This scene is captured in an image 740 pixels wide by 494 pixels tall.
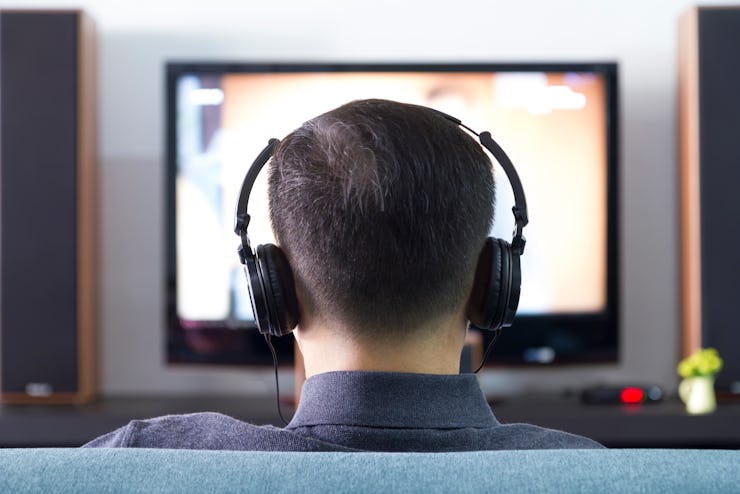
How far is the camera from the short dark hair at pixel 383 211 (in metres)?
0.86

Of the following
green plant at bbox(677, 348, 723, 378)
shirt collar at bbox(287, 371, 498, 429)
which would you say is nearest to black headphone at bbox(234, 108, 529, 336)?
shirt collar at bbox(287, 371, 498, 429)

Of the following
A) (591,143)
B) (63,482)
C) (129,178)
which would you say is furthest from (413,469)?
(129,178)

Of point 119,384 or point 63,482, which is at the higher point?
point 63,482

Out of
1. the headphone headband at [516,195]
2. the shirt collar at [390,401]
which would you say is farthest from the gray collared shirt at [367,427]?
the headphone headband at [516,195]

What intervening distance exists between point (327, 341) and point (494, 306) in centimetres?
20

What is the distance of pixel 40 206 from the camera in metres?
2.61

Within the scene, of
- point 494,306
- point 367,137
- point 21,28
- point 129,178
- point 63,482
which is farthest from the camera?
point 129,178

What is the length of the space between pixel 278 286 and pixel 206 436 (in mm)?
193

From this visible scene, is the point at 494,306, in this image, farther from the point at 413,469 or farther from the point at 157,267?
the point at 157,267

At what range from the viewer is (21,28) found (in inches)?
103

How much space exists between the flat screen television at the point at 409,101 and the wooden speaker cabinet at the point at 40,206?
28cm

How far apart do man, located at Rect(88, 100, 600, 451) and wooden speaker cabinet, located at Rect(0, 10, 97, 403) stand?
1.87 m

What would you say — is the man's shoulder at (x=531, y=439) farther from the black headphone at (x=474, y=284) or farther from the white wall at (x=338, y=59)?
the white wall at (x=338, y=59)

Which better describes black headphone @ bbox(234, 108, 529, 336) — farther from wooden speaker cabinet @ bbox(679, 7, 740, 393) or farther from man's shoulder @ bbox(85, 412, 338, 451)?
wooden speaker cabinet @ bbox(679, 7, 740, 393)
